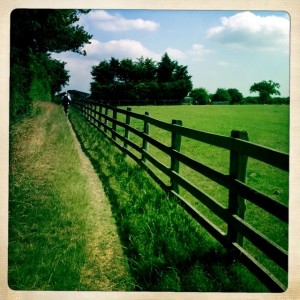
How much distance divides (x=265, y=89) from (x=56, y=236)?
2.77 metres

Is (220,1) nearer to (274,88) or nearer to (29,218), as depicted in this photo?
(274,88)

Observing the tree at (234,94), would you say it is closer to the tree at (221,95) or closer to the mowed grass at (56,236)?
the tree at (221,95)

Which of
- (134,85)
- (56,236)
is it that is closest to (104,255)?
(56,236)

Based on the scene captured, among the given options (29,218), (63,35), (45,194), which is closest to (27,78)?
(63,35)

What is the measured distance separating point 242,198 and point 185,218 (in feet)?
3.04

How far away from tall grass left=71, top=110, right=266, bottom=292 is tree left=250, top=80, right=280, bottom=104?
1565mm

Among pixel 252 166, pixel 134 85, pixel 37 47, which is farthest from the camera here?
pixel 134 85

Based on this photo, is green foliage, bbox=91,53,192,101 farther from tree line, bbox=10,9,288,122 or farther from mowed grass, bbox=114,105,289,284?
mowed grass, bbox=114,105,289,284

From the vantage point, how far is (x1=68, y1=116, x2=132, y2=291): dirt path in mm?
2863

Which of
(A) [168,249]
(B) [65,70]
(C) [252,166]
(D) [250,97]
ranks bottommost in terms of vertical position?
(A) [168,249]

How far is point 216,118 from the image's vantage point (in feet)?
40.2

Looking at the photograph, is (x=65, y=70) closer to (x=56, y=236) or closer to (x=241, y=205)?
(x=56, y=236)

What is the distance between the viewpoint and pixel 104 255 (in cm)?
321

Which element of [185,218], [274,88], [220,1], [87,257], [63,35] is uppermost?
[63,35]
